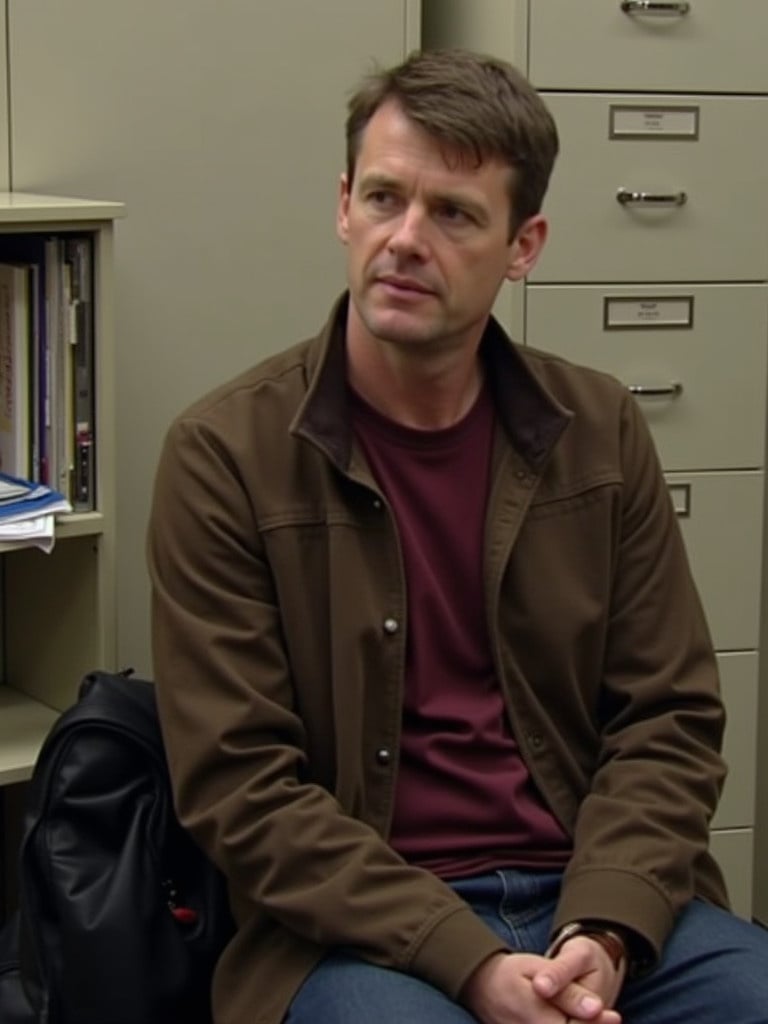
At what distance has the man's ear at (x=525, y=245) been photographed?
1.75 metres

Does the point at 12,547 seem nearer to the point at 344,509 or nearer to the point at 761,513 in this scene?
the point at 344,509

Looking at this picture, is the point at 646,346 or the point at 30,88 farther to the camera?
the point at 646,346

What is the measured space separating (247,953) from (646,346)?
1089mm

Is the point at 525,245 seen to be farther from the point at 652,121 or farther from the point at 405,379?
the point at 652,121

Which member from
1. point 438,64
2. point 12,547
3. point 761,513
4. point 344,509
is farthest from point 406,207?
point 761,513

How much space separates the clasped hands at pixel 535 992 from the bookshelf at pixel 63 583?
688 millimetres

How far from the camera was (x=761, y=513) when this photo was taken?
95.9 inches

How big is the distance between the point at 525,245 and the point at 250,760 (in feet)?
2.00

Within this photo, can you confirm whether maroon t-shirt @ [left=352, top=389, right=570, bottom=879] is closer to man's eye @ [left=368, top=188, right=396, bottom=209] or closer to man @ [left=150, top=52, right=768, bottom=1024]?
man @ [left=150, top=52, right=768, bottom=1024]

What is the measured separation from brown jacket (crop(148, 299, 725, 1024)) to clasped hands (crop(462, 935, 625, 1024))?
0.08 feet

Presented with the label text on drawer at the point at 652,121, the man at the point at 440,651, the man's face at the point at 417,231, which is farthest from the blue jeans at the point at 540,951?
the label text on drawer at the point at 652,121

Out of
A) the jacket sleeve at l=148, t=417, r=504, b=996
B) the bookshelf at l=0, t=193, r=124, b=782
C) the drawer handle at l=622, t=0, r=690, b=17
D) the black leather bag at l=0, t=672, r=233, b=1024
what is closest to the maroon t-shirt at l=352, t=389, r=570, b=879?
the jacket sleeve at l=148, t=417, r=504, b=996

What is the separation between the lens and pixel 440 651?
172 cm

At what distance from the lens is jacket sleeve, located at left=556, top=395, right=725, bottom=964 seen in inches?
64.4
